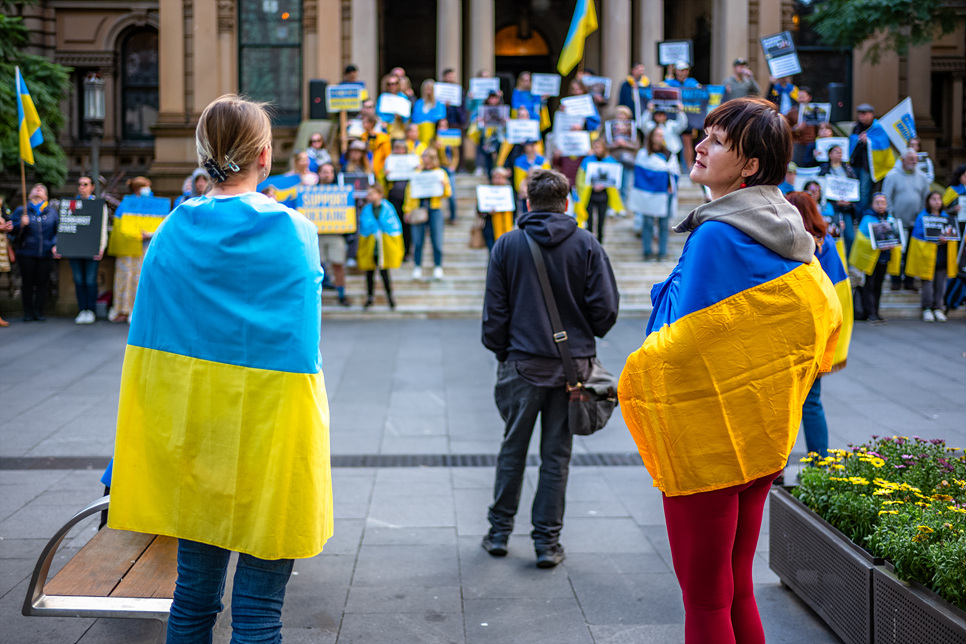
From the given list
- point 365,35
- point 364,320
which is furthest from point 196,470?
point 365,35

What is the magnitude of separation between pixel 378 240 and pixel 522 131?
385 cm

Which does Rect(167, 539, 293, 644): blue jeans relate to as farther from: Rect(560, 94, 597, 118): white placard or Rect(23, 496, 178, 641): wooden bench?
Rect(560, 94, 597, 118): white placard

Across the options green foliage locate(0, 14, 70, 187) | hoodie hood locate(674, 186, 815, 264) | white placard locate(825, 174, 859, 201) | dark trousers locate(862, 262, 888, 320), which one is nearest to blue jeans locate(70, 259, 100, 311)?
green foliage locate(0, 14, 70, 187)

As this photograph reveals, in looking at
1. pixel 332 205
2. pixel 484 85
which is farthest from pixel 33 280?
pixel 484 85

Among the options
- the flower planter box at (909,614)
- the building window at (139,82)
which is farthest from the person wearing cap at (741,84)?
the building window at (139,82)

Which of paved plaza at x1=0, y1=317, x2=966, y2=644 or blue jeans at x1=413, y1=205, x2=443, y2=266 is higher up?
blue jeans at x1=413, y1=205, x2=443, y2=266

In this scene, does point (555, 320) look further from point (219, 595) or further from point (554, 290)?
point (219, 595)

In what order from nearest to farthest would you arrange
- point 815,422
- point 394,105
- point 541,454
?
point 541,454, point 815,422, point 394,105

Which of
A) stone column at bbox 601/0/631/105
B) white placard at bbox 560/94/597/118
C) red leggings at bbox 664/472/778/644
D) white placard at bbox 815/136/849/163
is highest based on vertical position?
stone column at bbox 601/0/631/105

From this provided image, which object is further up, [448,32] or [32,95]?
[448,32]

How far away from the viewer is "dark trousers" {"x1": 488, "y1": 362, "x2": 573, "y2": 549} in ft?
15.9

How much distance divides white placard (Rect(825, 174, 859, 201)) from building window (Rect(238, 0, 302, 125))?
12925mm

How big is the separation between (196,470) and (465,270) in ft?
42.3

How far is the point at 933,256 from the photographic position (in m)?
14.3
